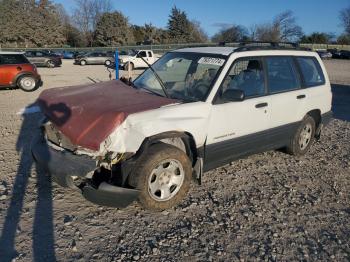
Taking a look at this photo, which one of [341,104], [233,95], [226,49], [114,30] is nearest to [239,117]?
[233,95]

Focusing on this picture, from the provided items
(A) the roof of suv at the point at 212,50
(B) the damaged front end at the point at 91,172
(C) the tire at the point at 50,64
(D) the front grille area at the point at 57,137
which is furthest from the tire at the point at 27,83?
(C) the tire at the point at 50,64

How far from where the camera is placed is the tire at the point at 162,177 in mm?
3775

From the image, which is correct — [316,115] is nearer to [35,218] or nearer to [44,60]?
[35,218]

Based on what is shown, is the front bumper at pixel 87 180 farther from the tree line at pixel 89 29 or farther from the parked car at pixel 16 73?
the tree line at pixel 89 29

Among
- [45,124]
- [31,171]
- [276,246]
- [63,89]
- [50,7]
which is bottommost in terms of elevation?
[276,246]

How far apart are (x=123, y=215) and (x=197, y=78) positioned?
1.95 metres

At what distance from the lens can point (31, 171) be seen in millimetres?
5109

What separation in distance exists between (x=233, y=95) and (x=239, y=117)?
0.44 metres

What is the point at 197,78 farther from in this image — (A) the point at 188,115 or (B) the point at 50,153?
(B) the point at 50,153

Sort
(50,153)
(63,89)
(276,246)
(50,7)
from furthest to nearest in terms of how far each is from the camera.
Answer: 1. (50,7)
2. (63,89)
3. (50,153)
4. (276,246)

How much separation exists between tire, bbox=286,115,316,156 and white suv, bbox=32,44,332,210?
35 millimetres

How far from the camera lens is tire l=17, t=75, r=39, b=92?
1359 cm

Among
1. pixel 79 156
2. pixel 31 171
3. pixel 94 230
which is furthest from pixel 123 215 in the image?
pixel 31 171

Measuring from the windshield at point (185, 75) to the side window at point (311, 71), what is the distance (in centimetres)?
178
